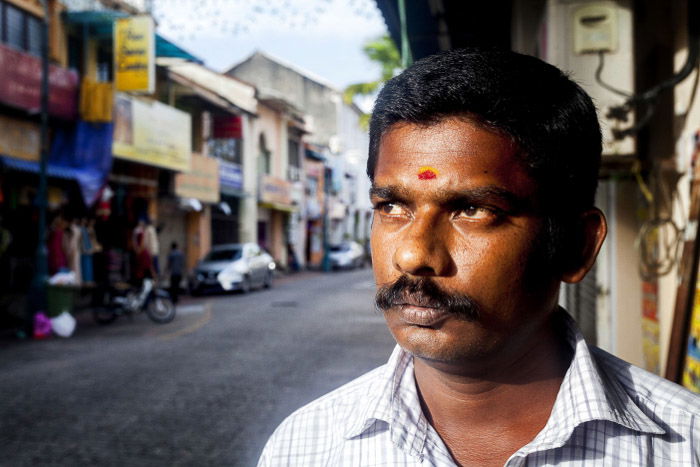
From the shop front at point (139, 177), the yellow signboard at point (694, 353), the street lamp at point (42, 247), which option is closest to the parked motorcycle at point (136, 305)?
the street lamp at point (42, 247)

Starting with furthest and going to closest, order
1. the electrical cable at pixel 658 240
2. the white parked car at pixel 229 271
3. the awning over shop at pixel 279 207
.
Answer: the awning over shop at pixel 279 207, the white parked car at pixel 229 271, the electrical cable at pixel 658 240

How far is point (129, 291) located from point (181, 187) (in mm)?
9020

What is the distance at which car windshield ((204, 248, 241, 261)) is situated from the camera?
19503 mm

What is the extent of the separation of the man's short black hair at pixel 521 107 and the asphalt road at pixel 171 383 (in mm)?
3778

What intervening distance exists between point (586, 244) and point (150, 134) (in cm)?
1791

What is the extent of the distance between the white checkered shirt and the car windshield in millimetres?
18213

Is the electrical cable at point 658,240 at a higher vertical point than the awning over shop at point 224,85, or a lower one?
lower

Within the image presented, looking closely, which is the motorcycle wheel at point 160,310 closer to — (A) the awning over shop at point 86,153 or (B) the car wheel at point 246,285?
(A) the awning over shop at point 86,153

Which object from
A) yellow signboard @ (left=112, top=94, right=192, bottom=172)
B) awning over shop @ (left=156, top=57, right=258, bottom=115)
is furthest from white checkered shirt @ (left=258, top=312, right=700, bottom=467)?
awning over shop @ (left=156, top=57, right=258, bottom=115)

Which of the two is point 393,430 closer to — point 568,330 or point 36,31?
point 568,330

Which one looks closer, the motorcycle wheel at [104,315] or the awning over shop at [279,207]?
the motorcycle wheel at [104,315]

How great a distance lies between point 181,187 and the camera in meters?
21.2

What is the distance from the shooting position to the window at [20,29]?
14.2 m

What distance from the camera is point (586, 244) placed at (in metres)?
1.49
